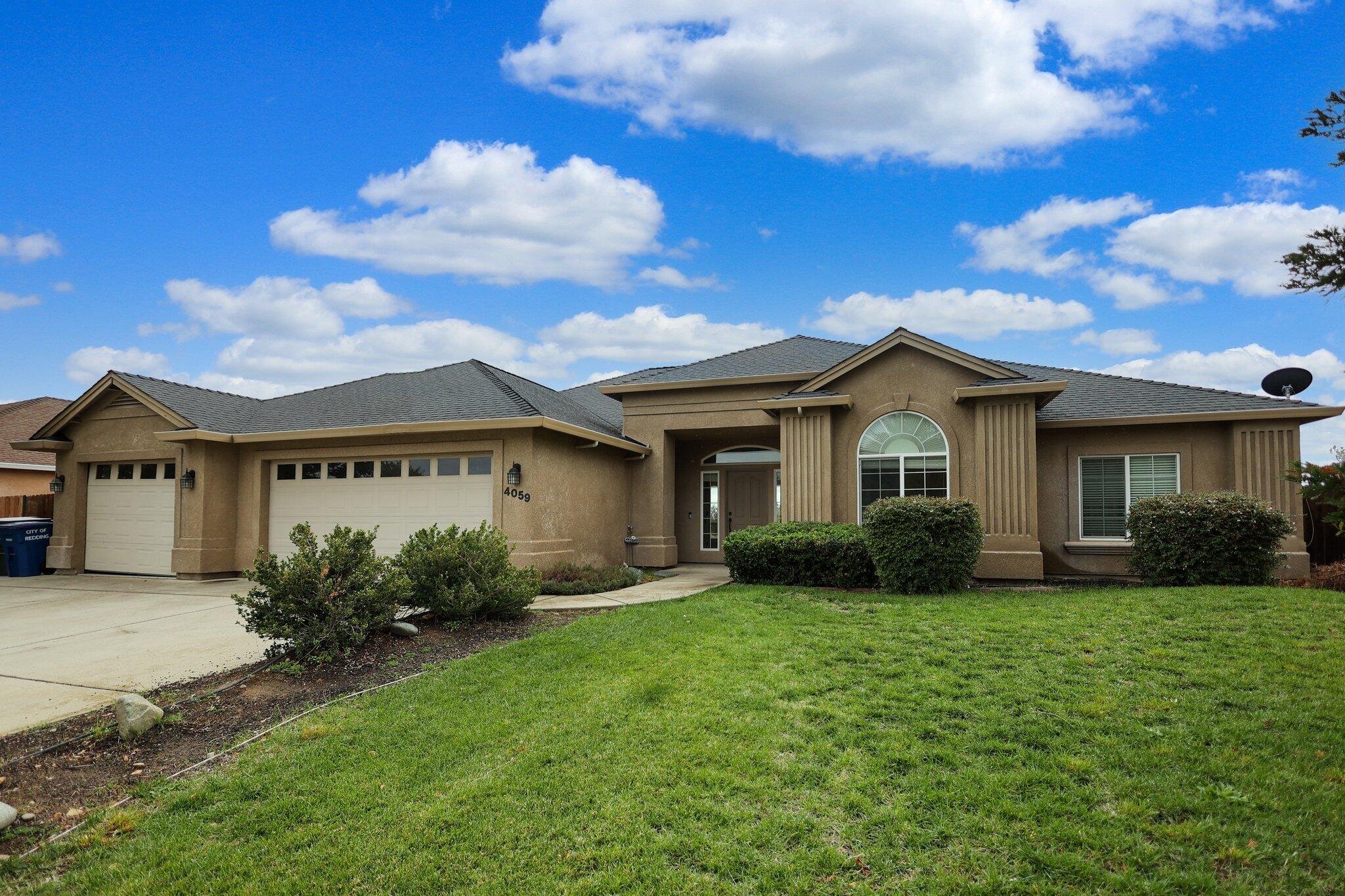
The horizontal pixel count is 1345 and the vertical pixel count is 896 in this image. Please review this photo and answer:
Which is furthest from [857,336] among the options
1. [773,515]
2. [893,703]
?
[893,703]

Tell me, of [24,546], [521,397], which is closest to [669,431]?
[521,397]

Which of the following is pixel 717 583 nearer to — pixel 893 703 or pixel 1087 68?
pixel 893 703

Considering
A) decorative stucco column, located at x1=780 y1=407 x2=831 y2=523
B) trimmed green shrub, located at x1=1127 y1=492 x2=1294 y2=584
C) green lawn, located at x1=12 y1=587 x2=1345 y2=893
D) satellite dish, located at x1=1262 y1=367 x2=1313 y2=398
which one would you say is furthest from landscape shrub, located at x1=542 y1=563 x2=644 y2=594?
satellite dish, located at x1=1262 y1=367 x2=1313 y2=398

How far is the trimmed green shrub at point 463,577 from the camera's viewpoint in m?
8.01

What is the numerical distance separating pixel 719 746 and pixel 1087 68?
38.0 feet

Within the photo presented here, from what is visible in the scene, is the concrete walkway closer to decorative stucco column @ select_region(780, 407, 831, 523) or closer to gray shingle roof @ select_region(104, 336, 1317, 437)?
decorative stucco column @ select_region(780, 407, 831, 523)

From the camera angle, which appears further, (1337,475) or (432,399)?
(432,399)

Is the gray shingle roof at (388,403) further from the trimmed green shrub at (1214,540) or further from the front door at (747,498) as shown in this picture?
the trimmed green shrub at (1214,540)

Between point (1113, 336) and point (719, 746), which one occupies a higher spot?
point (1113, 336)

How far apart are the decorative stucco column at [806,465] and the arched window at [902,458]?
67 centimetres

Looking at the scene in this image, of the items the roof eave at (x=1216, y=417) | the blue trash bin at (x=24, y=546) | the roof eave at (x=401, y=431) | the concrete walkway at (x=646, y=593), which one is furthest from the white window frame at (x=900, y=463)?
the blue trash bin at (x=24, y=546)

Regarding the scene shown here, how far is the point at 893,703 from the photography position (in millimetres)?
5051

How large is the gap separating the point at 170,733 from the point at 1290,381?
54.7 feet

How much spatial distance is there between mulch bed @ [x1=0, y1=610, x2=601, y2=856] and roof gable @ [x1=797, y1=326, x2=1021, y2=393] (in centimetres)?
801
